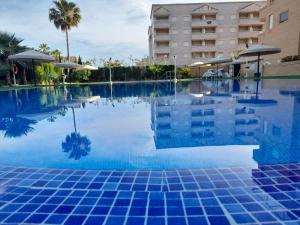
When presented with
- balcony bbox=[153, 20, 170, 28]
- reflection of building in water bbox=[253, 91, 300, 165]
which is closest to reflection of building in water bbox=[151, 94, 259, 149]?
reflection of building in water bbox=[253, 91, 300, 165]

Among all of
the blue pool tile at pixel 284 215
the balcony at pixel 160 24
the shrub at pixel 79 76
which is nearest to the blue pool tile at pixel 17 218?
the blue pool tile at pixel 284 215

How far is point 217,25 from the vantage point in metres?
40.7

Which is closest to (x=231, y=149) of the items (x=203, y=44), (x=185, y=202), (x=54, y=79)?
(x=185, y=202)

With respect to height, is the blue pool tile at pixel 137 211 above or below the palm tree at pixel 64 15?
below

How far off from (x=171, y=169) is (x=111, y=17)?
23303mm

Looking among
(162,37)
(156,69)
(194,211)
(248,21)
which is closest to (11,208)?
(194,211)

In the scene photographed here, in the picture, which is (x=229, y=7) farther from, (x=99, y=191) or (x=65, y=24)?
(x=99, y=191)

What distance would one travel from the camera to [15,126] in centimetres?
593

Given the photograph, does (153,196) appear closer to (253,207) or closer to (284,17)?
(253,207)

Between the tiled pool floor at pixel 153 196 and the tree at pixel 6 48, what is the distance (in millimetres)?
23234

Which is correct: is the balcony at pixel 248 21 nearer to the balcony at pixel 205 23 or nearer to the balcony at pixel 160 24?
the balcony at pixel 205 23

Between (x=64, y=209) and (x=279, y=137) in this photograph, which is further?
(x=279, y=137)

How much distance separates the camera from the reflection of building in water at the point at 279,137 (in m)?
3.14

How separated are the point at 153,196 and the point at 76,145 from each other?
2.43 m
